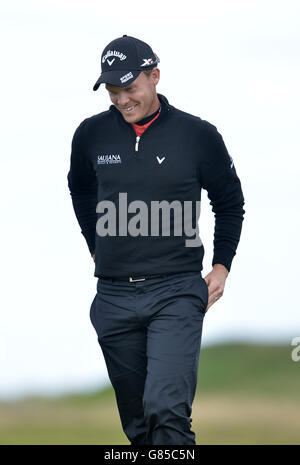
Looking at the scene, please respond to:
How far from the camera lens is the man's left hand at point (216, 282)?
271 inches

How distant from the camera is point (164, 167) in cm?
668

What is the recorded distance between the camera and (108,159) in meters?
6.87

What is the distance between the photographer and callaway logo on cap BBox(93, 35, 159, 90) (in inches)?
259

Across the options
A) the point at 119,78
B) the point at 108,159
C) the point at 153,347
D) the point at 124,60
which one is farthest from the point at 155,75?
the point at 153,347

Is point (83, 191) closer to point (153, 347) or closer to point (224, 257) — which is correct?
point (224, 257)

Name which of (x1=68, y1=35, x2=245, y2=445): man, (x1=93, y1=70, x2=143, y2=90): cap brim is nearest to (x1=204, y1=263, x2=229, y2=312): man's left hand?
(x1=68, y1=35, x2=245, y2=445): man

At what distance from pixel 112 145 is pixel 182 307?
1.26 m

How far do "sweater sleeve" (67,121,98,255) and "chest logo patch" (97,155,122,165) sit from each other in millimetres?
299

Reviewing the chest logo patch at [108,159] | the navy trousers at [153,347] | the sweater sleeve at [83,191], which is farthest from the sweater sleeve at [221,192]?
the sweater sleeve at [83,191]

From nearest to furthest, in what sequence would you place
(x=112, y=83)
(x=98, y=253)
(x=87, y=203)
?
1. (x=112, y=83)
2. (x=98, y=253)
3. (x=87, y=203)

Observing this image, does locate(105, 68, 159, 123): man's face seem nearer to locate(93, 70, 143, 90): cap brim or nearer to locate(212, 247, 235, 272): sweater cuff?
locate(93, 70, 143, 90): cap brim

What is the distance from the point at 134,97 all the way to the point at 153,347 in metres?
1.71
